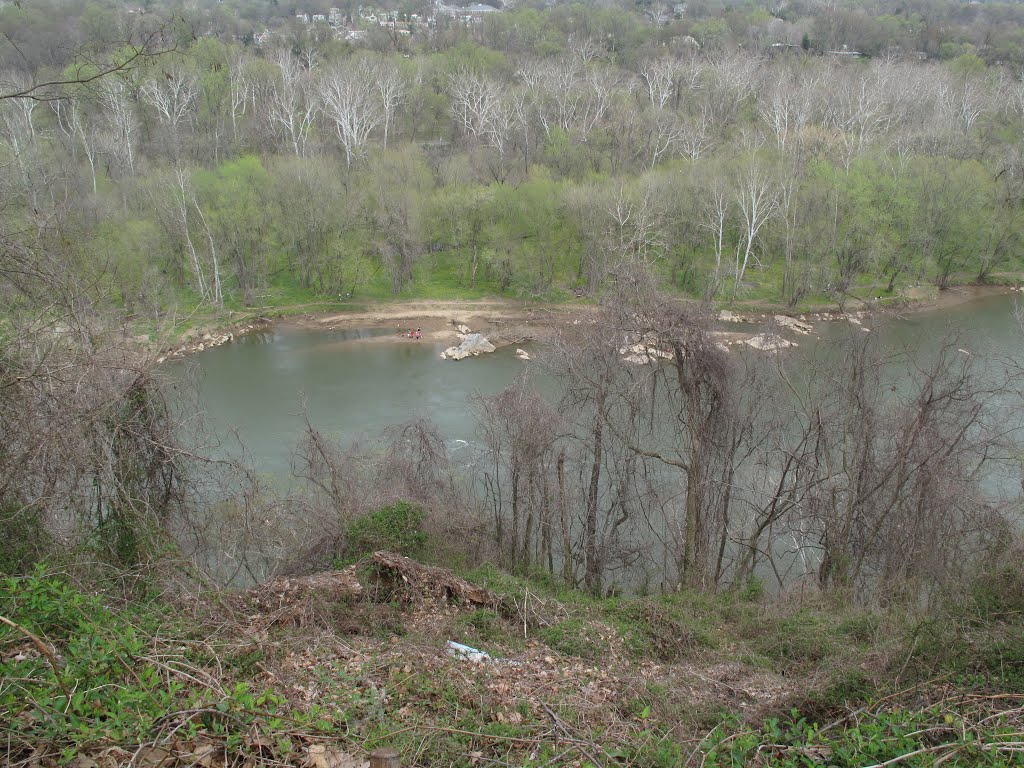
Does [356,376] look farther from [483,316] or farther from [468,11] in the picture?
[468,11]

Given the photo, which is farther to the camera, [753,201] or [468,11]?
[468,11]

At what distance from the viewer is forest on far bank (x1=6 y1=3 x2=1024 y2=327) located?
3550 centimetres

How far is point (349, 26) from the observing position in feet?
273

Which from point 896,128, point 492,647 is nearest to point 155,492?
point 492,647

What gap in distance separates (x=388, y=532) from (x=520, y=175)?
3409 cm

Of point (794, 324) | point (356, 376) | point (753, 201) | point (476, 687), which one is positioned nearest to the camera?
point (476, 687)

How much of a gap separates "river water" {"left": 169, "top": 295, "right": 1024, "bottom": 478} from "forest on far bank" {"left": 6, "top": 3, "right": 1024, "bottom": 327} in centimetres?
393

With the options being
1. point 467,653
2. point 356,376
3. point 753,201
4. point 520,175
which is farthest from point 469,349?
point 467,653

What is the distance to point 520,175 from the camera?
140 feet

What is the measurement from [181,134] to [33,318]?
148ft

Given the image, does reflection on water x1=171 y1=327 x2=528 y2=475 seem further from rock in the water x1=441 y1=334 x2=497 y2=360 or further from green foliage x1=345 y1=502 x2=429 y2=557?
green foliage x1=345 y1=502 x2=429 y2=557

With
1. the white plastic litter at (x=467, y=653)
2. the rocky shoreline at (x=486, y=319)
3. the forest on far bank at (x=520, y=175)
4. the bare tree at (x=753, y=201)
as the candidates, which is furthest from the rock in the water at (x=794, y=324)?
the white plastic litter at (x=467, y=653)

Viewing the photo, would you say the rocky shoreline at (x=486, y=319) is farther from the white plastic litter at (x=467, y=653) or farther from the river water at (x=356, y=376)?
the white plastic litter at (x=467, y=653)

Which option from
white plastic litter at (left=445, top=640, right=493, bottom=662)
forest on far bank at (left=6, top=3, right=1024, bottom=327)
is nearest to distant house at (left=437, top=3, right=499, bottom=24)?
forest on far bank at (left=6, top=3, right=1024, bottom=327)
